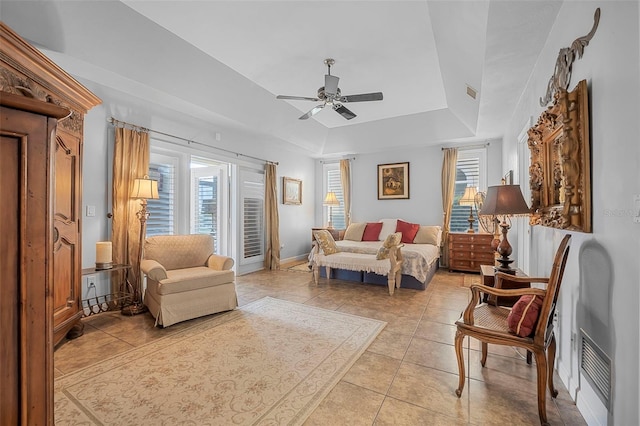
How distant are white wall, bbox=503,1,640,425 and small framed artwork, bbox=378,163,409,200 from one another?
4.61m

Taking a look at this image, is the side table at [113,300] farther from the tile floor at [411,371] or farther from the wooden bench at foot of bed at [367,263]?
the wooden bench at foot of bed at [367,263]

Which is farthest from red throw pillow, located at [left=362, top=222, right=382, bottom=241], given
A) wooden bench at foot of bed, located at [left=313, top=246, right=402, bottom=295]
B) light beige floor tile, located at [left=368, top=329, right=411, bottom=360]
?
light beige floor tile, located at [left=368, top=329, right=411, bottom=360]

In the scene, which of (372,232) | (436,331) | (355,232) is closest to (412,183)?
(372,232)

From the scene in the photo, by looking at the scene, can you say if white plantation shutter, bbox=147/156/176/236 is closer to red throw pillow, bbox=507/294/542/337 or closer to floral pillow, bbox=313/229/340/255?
floral pillow, bbox=313/229/340/255

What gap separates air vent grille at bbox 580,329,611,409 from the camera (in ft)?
4.63

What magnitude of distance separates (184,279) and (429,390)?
2522mm

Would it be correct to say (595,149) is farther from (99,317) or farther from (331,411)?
(99,317)

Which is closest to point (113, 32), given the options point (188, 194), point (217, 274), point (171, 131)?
point (171, 131)

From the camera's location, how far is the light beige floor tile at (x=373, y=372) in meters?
1.99

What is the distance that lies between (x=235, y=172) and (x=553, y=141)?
4.64 metres

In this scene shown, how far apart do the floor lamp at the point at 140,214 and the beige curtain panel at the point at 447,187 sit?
5.30m

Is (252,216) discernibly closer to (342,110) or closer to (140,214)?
(140,214)

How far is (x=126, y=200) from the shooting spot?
11.8 feet

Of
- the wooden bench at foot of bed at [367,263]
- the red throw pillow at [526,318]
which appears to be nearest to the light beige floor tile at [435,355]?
the red throw pillow at [526,318]
